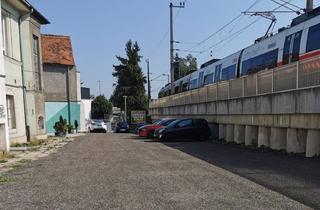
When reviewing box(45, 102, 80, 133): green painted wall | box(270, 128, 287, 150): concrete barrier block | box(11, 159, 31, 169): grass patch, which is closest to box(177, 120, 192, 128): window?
box(270, 128, 287, 150): concrete barrier block

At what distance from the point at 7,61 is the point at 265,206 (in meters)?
17.5

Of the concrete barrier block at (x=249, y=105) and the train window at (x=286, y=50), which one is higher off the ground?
the train window at (x=286, y=50)

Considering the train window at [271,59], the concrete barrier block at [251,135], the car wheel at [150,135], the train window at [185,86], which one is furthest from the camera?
the train window at [185,86]

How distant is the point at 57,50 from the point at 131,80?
43510mm

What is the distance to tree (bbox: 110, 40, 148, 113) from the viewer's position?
89375 mm

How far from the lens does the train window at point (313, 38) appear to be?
15211 mm

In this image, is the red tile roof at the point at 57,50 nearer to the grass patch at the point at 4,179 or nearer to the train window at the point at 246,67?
the train window at the point at 246,67

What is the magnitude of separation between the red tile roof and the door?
3180cm

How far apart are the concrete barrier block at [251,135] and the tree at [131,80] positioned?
68.7 meters

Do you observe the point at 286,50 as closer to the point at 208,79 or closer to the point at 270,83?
the point at 270,83

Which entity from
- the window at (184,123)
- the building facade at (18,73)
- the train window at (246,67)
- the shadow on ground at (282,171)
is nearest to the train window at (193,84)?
the window at (184,123)

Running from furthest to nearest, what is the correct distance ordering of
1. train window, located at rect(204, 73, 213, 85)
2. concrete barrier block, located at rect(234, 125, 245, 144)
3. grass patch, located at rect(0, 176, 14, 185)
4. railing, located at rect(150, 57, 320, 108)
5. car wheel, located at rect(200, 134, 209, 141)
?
train window, located at rect(204, 73, 213, 85)
car wheel, located at rect(200, 134, 209, 141)
concrete barrier block, located at rect(234, 125, 245, 144)
railing, located at rect(150, 57, 320, 108)
grass patch, located at rect(0, 176, 14, 185)

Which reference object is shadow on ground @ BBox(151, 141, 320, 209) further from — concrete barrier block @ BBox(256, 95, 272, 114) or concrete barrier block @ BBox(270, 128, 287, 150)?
concrete barrier block @ BBox(256, 95, 272, 114)


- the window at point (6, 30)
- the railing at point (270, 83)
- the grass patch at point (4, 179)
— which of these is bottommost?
the grass patch at point (4, 179)
